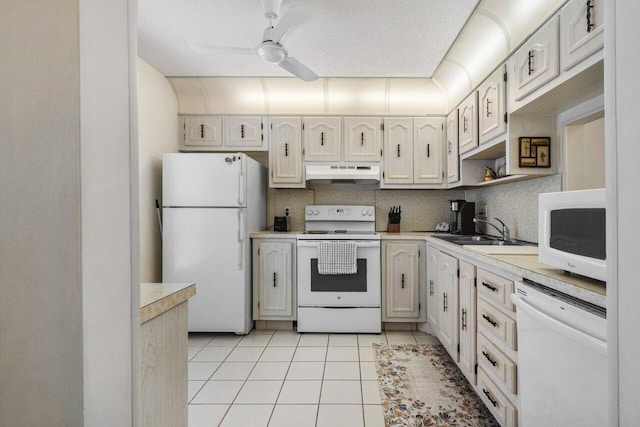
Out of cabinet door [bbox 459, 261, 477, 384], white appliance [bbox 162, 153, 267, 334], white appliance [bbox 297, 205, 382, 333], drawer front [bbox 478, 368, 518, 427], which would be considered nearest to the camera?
drawer front [bbox 478, 368, 518, 427]

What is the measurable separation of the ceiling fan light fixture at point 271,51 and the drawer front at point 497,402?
2.30 meters

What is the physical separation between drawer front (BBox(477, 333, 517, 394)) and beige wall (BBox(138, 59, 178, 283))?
8.83ft

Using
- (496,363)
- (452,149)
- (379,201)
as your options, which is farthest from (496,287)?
(379,201)

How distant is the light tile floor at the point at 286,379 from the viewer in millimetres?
1822

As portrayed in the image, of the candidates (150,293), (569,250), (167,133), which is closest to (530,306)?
(569,250)

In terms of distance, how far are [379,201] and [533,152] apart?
183cm

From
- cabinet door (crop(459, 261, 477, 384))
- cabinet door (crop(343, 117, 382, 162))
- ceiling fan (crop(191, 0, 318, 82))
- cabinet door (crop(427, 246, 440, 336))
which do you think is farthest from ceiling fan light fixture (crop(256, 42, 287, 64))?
cabinet door (crop(427, 246, 440, 336))

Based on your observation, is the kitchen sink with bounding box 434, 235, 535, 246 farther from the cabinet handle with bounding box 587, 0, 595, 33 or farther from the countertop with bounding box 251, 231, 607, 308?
the cabinet handle with bounding box 587, 0, 595, 33

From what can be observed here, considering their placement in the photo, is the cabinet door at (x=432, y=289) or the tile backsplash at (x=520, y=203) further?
the cabinet door at (x=432, y=289)

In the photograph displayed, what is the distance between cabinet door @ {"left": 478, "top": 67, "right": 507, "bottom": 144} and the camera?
2115 mm

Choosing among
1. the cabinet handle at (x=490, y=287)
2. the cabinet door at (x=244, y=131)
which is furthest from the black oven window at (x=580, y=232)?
the cabinet door at (x=244, y=131)

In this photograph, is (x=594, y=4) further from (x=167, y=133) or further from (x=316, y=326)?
(x=167, y=133)

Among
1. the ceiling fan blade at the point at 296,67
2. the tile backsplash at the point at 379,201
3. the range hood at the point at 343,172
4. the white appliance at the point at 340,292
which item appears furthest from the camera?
the tile backsplash at the point at 379,201

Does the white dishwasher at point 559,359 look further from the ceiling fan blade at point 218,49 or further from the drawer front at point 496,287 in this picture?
the ceiling fan blade at point 218,49
